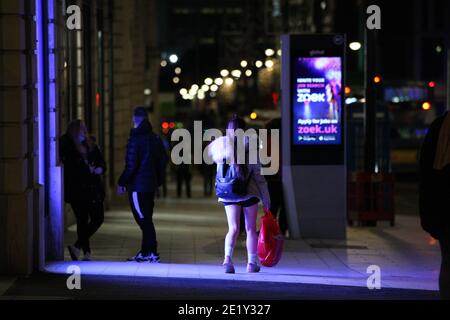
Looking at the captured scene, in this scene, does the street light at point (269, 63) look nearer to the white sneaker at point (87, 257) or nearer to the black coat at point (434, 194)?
the white sneaker at point (87, 257)

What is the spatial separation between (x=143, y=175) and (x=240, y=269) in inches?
66.8

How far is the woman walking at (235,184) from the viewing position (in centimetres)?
1083

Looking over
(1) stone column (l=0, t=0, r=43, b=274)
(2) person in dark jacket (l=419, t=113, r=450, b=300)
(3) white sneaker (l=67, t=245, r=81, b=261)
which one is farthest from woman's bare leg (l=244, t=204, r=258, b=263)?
(2) person in dark jacket (l=419, t=113, r=450, b=300)

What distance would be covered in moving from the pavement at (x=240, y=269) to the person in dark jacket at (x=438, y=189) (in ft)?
5.99

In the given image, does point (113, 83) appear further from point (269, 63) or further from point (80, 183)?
point (269, 63)

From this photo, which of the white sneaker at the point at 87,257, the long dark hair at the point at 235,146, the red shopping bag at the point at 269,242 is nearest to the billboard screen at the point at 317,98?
the red shopping bag at the point at 269,242

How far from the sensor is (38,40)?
11.4 m

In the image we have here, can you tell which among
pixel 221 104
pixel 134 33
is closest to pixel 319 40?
pixel 134 33

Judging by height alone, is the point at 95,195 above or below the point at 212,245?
above

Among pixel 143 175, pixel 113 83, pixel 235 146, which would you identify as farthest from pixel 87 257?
pixel 113 83

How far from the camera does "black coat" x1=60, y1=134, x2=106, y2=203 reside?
1195cm
